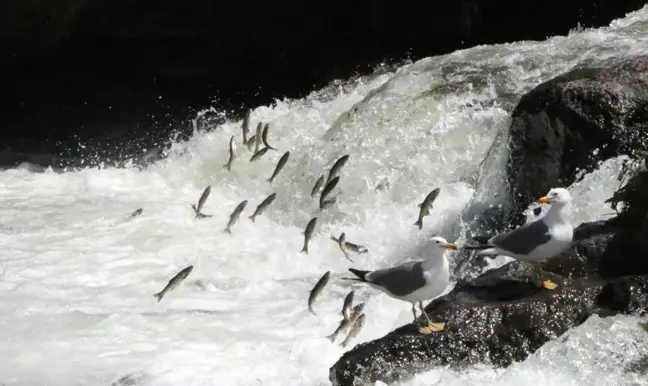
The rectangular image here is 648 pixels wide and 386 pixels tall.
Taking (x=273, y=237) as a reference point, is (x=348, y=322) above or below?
above

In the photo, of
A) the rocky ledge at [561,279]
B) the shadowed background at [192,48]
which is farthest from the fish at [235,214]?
the shadowed background at [192,48]

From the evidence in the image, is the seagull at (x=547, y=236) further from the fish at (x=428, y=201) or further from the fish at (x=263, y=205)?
the fish at (x=263, y=205)

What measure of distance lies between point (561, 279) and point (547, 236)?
0.38 m

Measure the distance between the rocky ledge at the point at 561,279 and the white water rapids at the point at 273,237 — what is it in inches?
5.9

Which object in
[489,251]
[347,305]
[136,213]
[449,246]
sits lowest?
[347,305]

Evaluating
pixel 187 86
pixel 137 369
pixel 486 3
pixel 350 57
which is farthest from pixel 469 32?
pixel 137 369

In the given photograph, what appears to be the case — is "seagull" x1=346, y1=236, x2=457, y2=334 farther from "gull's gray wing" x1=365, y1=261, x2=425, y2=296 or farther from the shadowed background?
the shadowed background

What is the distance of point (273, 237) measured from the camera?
8117 mm

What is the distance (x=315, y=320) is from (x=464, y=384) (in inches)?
86.5

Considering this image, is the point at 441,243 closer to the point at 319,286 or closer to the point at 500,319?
the point at 500,319

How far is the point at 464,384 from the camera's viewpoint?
13.2ft

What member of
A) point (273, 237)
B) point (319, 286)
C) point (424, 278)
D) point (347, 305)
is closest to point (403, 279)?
point (424, 278)

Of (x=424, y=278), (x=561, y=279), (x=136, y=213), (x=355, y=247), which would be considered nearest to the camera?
(x=424, y=278)

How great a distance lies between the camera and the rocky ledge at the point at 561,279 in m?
4.23
